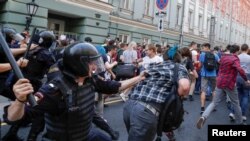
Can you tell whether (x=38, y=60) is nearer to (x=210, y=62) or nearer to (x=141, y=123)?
(x=141, y=123)

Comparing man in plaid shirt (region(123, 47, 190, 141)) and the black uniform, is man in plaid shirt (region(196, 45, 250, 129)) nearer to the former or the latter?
man in plaid shirt (region(123, 47, 190, 141))

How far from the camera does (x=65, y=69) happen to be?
302cm

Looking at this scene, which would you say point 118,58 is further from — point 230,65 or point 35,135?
point 35,135

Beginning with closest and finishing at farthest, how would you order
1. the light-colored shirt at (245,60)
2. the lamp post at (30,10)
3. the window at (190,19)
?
the light-colored shirt at (245,60)
the lamp post at (30,10)
the window at (190,19)

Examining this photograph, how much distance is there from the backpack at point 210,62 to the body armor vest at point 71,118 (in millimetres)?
7746

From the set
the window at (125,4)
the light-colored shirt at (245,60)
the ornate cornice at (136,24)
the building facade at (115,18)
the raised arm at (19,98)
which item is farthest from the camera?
the window at (125,4)

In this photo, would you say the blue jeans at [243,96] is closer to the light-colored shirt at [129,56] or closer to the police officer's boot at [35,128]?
the light-colored shirt at [129,56]

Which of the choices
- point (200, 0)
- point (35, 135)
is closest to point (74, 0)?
point (35, 135)

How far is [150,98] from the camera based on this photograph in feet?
13.2

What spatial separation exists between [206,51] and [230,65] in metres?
3.00

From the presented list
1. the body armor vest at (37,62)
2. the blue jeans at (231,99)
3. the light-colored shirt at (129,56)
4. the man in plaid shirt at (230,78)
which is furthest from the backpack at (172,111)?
the light-colored shirt at (129,56)

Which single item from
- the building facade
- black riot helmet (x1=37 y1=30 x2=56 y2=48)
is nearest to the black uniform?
black riot helmet (x1=37 y1=30 x2=56 y2=48)

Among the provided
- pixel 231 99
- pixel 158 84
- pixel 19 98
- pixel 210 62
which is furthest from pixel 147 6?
pixel 19 98

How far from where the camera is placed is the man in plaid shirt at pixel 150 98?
397 cm
